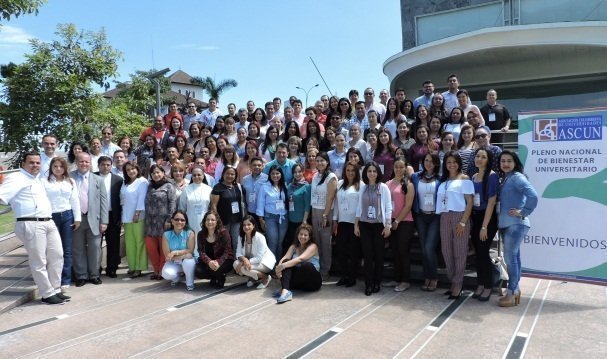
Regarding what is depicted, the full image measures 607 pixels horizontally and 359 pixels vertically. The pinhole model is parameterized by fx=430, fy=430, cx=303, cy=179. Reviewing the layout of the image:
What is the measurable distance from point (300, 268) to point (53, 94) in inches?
317

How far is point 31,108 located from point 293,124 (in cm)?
649

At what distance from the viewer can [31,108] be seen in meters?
9.80

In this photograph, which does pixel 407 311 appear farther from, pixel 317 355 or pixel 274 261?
pixel 274 261

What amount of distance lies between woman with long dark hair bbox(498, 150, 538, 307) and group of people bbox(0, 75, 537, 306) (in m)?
0.01

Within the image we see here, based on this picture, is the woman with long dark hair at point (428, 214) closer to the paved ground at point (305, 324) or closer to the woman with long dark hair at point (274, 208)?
the paved ground at point (305, 324)

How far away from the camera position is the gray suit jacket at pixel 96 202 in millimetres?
6188

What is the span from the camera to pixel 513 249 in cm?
484

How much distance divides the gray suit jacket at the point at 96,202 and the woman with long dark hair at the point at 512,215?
537 cm

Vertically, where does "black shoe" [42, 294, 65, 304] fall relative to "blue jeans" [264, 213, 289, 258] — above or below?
below

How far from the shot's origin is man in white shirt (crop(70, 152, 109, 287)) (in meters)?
6.12

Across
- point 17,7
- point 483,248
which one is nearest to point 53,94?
point 17,7

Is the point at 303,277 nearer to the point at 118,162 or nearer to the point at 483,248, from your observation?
the point at 483,248

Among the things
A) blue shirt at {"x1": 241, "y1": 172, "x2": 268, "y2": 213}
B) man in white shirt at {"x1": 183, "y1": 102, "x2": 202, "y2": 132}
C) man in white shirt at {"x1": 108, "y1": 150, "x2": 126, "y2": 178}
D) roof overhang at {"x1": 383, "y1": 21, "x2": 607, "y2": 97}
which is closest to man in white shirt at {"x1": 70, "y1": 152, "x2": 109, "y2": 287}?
man in white shirt at {"x1": 108, "y1": 150, "x2": 126, "y2": 178}

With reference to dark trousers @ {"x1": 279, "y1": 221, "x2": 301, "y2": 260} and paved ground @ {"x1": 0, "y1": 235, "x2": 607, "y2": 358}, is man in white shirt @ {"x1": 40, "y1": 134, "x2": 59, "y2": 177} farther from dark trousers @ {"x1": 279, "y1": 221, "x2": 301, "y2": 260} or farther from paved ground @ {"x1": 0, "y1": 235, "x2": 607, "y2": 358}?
dark trousers @ {"x1": 279, "y1": 221, "x2": 301, "y2": 260}
